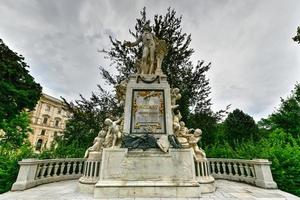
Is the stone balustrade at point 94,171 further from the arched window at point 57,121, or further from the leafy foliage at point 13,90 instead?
the arched window at point 57,121

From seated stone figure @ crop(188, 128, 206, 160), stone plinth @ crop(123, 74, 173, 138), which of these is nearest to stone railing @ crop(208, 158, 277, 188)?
seated stone figure @ crop(188, 128, 206, 160)

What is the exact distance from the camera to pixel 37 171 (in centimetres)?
602

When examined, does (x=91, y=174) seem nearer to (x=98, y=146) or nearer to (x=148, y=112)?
(x=98, y=146)

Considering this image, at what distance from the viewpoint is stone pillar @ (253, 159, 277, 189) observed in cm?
542

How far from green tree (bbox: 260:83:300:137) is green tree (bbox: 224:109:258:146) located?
274cm

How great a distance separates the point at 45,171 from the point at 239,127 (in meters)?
21.4

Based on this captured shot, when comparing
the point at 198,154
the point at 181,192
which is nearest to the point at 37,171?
the point at 181,192

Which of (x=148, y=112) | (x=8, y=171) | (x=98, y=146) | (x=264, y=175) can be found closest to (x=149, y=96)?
(x=148, y=112)

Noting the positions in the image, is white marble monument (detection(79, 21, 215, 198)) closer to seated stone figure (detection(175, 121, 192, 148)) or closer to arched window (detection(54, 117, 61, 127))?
seated stone figure (detection(175, 121, 192, 148))

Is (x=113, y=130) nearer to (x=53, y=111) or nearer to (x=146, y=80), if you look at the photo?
(x=146, y=80)

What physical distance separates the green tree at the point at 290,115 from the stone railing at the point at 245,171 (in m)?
14.9

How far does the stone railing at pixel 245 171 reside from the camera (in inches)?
219

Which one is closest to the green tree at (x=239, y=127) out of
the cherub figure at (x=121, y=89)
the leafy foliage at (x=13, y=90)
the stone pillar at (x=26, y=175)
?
the cherub figure at (x=121, y=89)

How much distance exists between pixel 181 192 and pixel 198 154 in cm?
178
